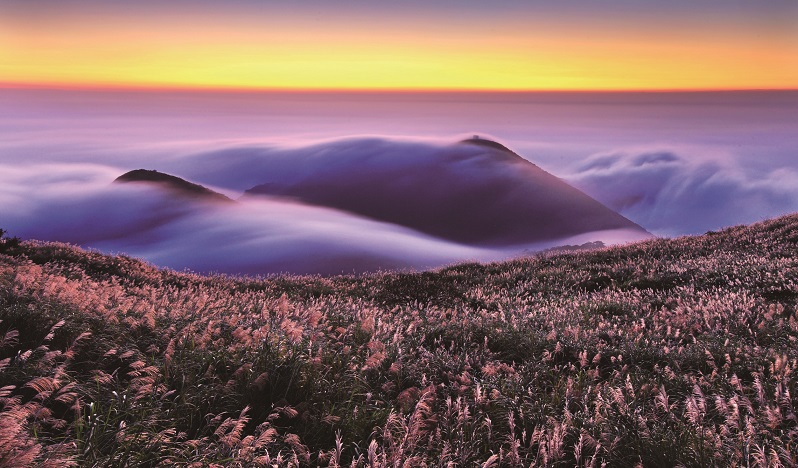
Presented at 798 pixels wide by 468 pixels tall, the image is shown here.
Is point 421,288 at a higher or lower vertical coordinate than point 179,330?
lower

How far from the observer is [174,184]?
344 feet

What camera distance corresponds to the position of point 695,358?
6.55 metres

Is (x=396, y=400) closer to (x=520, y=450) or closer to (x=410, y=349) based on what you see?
(x=520, y=450)

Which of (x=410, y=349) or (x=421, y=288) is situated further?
(x=421, y=288)

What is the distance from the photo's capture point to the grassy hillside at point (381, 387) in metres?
3.36

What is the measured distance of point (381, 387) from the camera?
202 inches

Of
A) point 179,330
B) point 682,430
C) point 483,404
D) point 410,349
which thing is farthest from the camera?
point 410,349

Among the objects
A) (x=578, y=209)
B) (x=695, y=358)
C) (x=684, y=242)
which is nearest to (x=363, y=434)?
(x=695, y=358)

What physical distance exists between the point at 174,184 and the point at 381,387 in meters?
110

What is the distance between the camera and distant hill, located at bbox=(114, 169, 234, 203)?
4058 inches

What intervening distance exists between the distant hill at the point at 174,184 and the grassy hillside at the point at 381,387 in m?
100

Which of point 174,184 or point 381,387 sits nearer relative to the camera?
point 381,387

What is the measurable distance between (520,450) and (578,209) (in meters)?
160

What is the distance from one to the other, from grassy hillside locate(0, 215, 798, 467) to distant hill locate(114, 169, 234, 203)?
10015 centimetres
